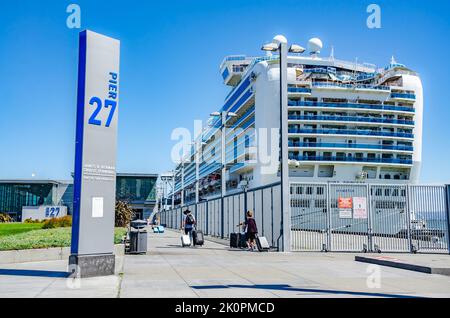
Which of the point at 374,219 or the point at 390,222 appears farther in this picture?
the point at 390,222

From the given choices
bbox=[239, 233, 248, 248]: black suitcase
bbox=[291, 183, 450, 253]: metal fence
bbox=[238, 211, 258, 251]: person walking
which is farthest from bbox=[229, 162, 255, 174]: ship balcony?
bbox=[238, 211, 258, 251]: person walking

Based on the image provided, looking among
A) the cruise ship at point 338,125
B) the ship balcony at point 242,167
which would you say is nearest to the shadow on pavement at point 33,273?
the cruise ship at point 338,125

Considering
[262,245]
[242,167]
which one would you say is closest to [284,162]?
[262,245]

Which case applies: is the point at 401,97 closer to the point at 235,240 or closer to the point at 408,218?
the point at 408,218

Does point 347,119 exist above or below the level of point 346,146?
above

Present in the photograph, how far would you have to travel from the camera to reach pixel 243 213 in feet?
80.4

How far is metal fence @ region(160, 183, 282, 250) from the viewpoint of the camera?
19281 millimetres

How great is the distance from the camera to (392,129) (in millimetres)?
72250

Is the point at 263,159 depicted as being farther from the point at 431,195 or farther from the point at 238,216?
the point at 431,195

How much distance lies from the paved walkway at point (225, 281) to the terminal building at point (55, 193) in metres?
86.0

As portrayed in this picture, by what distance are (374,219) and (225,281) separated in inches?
441

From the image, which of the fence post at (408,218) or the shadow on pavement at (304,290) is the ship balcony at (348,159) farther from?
the shadow on pavement at (304,290)

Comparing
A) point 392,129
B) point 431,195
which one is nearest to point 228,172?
point 392,129

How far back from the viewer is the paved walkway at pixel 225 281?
8016 mm
